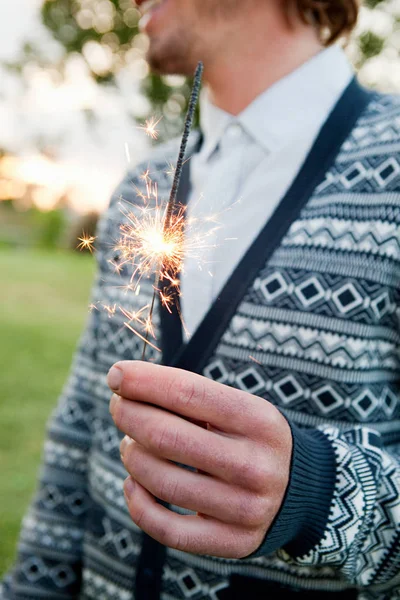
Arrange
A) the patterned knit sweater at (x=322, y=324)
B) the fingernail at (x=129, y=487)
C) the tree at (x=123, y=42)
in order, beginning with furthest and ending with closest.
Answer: the tree at (x=123, y=42)
the patterned knit sweater at (x=322, y=324)
the fingernail at (x=129, y=487)

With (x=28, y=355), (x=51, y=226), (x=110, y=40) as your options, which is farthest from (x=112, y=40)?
(x=51, y=226)

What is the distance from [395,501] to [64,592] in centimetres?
124

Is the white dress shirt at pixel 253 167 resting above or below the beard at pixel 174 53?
below

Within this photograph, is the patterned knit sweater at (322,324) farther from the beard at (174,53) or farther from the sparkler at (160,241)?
the beard at (174,53)

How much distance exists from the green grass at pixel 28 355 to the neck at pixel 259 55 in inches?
139

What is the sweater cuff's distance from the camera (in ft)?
3.03

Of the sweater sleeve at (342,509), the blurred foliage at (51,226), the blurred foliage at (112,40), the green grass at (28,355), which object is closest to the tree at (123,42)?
the blurred foliage at (112,40)

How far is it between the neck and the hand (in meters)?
1.22

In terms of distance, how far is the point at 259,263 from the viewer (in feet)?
4.55

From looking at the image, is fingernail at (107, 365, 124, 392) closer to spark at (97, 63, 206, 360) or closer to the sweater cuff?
spark at (97, 63, 206, 360)

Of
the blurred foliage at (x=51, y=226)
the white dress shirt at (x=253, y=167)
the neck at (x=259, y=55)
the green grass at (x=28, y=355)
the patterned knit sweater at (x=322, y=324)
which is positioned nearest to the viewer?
the patterned knit sweater at (x=322, y=324)

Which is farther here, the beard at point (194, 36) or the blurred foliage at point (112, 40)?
the blurred foliage at point (112, 40)

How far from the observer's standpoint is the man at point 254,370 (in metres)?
0.85

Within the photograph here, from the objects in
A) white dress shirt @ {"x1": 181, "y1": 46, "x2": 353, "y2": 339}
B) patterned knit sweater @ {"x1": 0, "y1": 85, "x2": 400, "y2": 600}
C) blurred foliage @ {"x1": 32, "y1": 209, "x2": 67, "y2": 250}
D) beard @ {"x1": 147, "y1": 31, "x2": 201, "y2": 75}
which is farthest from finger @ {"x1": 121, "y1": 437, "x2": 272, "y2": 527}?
blurred foliage @ {"x1": 32, "y1": 209, "x2": 67, "y2": 250}
